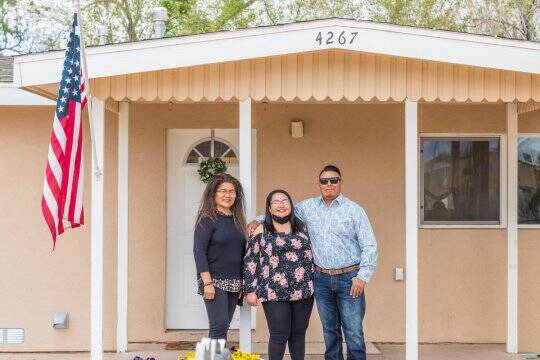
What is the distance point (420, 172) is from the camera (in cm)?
649

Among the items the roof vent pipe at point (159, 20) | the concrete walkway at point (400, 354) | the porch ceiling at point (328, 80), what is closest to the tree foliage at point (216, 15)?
the roof vent pipe at point (159, 20)

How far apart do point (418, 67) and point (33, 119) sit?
3.57m

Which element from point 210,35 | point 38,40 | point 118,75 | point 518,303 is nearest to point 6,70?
point 118,75

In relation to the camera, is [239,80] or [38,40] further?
[38,40]

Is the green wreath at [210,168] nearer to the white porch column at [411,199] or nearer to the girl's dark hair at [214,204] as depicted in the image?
the girl's dark hair at [214,204]

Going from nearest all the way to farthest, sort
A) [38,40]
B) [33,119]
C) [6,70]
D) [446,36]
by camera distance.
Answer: [446,36] → [33,119] → [6,70] → [38,40]

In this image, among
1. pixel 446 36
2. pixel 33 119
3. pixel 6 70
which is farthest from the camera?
pixel 6 70

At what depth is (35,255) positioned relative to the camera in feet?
20.9

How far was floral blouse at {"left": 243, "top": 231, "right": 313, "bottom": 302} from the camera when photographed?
183 inches

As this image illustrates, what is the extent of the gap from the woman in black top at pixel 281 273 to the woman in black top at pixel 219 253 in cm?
10

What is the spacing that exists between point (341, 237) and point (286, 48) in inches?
56.1

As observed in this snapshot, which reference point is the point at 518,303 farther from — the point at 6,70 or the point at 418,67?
the point at 6,70

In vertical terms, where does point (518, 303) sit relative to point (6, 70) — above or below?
below

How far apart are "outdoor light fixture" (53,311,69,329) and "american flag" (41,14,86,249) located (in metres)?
2.00
